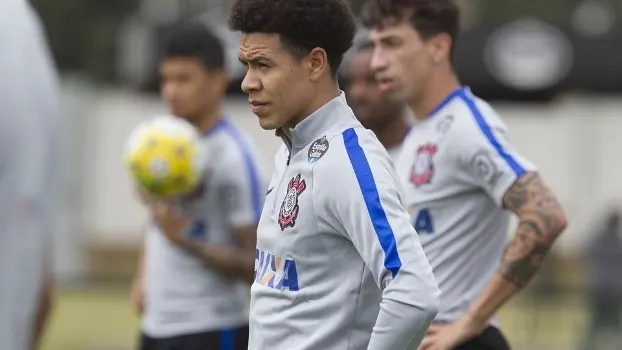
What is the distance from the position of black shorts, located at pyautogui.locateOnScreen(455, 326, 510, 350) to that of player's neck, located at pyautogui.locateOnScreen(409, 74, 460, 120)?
2.85 ft

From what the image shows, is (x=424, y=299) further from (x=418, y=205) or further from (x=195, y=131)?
(x=195, y=131)

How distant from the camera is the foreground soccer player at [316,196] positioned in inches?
155

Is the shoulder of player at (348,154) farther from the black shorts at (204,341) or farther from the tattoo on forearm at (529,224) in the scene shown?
the black shorts at (204,341)

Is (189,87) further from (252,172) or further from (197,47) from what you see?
(252,172)

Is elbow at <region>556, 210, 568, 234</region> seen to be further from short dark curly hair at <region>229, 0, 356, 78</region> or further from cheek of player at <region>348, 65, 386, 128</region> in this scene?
cheek of player at <region>348, 65, 386, 128</region>

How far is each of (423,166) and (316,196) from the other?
142 cm

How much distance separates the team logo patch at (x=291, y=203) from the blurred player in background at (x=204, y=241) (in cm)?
260

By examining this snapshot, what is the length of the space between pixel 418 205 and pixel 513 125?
23608mm

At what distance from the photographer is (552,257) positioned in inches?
950

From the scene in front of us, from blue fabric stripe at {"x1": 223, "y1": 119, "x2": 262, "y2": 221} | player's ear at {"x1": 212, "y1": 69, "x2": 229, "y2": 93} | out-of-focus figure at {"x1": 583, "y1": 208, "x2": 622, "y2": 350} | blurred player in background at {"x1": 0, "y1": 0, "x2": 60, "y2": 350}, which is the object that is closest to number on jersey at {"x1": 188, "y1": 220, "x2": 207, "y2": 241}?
blue fabric stripe at {"x1": 223, "y1": 119, "x2": 262, "y2": 221}

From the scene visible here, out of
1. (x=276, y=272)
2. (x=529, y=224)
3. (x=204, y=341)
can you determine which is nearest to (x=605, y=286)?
(x=204, y=341)

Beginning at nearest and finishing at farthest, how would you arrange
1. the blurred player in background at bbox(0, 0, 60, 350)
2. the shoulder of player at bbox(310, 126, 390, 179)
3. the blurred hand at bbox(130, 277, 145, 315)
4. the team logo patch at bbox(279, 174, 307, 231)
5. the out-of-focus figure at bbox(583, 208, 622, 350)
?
1. the blurred player in background at bbox(0, 0, 60, 350)
2. the shoulder of player at bbox(310, 126, 390, 179)
3. the team logo patch at bbox(279, 174, 307, 231)
4. the blurred hand at bbox(130, 277, 145, 315)
5. the out-of-focus figure at bbox(583, 208, 622, 350)

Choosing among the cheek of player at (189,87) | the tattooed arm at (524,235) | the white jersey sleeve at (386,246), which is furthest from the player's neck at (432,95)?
the cheek of player at (189,87)

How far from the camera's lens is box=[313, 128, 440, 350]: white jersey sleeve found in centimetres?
386
